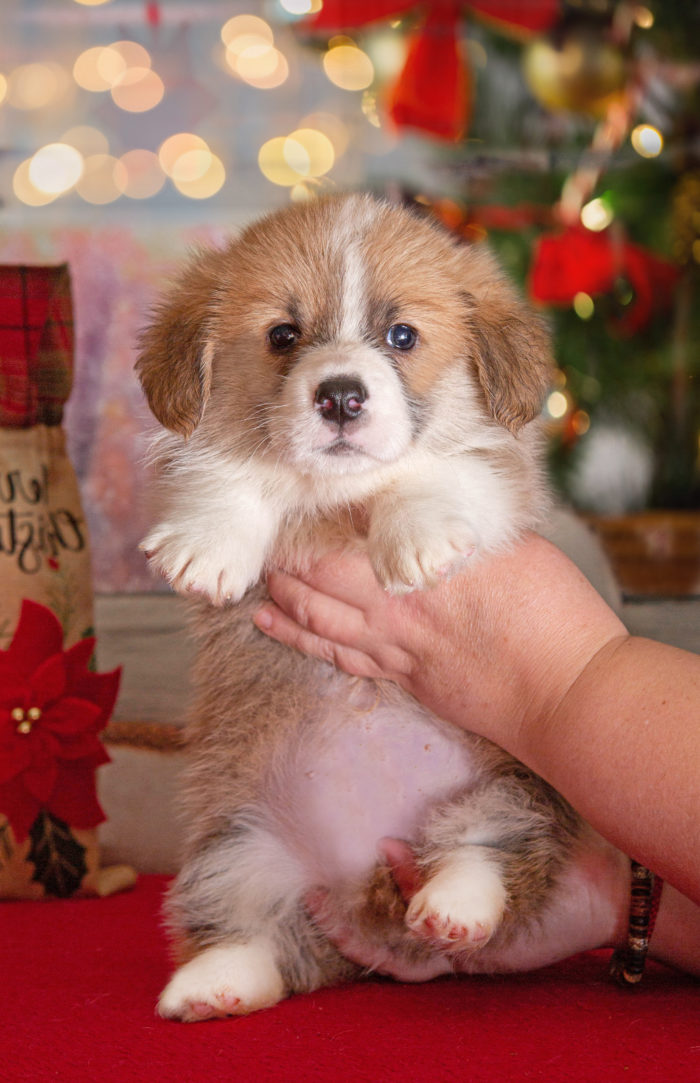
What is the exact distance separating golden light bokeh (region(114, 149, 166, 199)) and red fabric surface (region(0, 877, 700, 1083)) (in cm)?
269

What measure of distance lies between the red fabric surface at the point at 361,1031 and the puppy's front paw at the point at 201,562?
1.72 feet

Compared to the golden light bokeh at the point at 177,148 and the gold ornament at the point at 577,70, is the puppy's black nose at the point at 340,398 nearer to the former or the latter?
the gold ornament at the point at 577,70

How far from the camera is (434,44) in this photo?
323 centimetres

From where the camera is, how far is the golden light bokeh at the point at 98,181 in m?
3.22

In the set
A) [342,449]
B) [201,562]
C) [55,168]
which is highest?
[55,168]

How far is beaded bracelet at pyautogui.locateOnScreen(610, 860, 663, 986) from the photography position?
1.33 metres

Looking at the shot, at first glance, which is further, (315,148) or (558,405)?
(315,148)

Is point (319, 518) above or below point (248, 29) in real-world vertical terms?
below

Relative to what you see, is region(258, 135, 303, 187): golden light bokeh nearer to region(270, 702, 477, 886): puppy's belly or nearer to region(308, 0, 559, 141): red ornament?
region(308, 0, 559, 141): red ornament

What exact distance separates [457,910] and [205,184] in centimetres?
303

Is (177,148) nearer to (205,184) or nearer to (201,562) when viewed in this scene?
(205,184)

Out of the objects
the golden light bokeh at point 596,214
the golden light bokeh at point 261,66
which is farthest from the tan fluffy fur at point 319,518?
the golden light bokeh at point 261,66

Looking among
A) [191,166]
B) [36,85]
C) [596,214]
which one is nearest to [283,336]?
[596,214]

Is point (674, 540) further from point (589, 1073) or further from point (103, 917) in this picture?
point (589, 1073)
